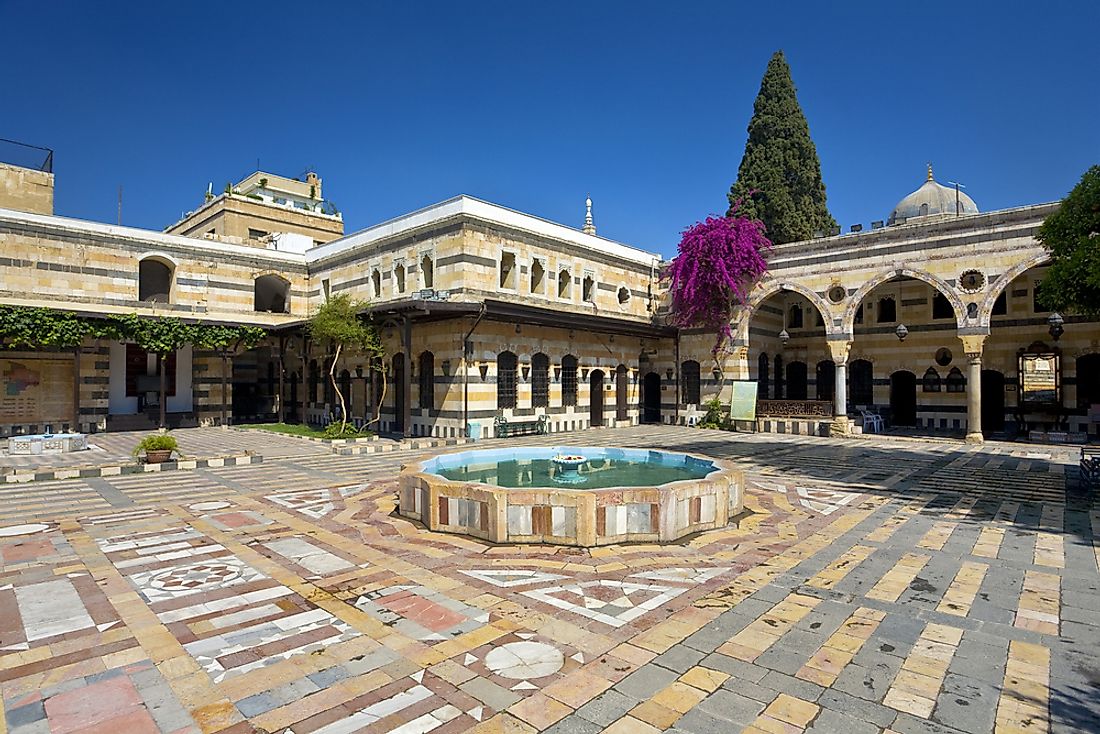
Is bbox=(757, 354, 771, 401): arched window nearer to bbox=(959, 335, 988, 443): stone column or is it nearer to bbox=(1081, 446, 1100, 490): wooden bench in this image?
bbox=(959, 335, 988, 443): stone column

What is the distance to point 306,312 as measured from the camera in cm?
2666

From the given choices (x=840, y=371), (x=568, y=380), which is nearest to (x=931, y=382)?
(x=840, y=371)

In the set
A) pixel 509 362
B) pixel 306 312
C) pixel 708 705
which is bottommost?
pixel 708 705

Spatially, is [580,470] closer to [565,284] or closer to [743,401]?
[565,284]

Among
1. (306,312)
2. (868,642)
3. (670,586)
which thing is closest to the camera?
(868,642)

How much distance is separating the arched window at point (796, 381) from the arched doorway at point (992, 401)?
6.46m

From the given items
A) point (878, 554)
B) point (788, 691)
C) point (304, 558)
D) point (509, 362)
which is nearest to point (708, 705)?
point (788, 691)

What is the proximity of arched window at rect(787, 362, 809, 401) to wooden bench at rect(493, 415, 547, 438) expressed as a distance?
12.1m

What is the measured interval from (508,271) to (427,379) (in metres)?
4.73

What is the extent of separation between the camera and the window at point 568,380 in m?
22.8

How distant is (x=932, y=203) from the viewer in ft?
91.9

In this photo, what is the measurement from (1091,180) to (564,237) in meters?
15.6

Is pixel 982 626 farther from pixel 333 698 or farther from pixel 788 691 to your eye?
pixel 333 698

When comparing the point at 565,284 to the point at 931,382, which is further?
the point at 565,284
